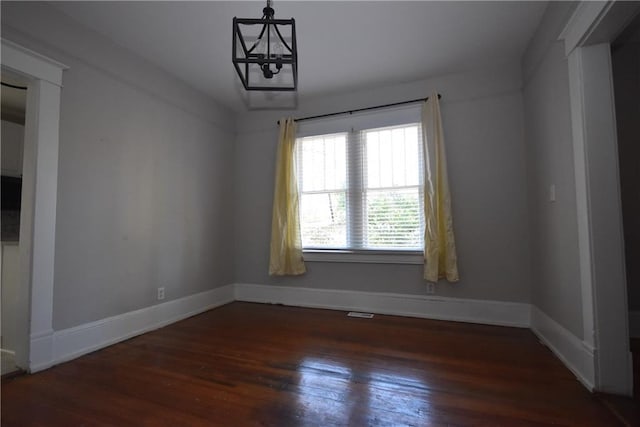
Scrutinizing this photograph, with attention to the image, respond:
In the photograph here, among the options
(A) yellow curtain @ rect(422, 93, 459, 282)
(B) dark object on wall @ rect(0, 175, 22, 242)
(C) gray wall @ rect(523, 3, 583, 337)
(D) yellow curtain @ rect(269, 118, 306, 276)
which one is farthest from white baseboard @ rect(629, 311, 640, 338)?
(B) dark object on wall @ rect(0, 175, 22, 242)

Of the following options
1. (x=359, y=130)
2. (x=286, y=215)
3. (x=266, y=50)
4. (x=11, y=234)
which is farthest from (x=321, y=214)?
(x=11, y=234)

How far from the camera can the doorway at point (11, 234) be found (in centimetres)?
207

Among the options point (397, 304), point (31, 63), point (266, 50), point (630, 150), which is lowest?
point (397, 304)

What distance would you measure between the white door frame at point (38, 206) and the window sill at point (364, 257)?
7.96 feet

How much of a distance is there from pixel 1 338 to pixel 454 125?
182 inches

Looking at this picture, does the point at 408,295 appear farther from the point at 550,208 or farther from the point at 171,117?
the point at 171,117

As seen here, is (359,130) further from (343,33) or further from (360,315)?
(360,315)

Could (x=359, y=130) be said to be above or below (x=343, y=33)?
below

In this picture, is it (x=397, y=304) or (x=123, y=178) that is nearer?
(x=123, y=178)

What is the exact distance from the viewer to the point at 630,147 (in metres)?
2.66

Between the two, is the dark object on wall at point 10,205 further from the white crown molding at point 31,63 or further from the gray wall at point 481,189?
the gray wall at point 481,189

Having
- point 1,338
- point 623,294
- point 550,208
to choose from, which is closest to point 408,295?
point 550,208

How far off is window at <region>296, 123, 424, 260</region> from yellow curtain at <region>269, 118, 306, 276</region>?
0.16 metres

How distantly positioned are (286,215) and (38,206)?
7.38ft
